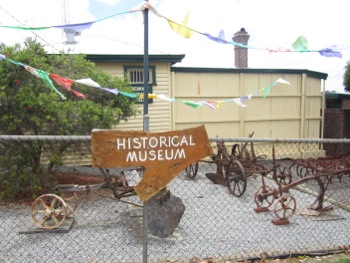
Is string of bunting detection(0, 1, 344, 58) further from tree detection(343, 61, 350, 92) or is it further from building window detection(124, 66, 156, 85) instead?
tree detection(343, 61, 350, 92)

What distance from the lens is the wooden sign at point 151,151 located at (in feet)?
8.29

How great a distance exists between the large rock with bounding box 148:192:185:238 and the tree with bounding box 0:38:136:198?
2468 mm

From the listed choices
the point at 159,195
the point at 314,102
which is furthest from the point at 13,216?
the point at 314,102

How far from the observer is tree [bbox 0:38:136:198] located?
244 inches

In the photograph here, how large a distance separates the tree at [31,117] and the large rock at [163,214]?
2468mm

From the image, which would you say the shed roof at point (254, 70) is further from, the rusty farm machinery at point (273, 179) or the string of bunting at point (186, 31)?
the string of bunting at point (186, 31)

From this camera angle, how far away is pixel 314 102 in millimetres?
13266

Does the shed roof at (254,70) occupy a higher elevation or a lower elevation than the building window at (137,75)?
higher

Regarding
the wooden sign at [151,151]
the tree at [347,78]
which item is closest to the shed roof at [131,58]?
the wooden sign at [151,151]

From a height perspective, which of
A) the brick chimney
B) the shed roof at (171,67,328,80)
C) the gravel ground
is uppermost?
the brick chimney

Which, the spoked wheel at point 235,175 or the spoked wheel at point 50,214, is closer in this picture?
the spoked wheel at point 50,214

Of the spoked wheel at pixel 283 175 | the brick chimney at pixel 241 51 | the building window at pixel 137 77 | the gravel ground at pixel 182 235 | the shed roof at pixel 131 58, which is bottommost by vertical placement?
the gravel ground at pixel 182 235

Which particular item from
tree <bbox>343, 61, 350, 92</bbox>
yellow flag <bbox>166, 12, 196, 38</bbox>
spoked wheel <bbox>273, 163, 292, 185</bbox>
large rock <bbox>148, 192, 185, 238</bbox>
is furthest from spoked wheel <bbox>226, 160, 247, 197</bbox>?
tree <bbox>343, 61, 350, 92</bbox>

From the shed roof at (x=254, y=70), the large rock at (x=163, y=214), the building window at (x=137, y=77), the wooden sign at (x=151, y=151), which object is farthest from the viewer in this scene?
the shed roof at (x=254, y=70)
